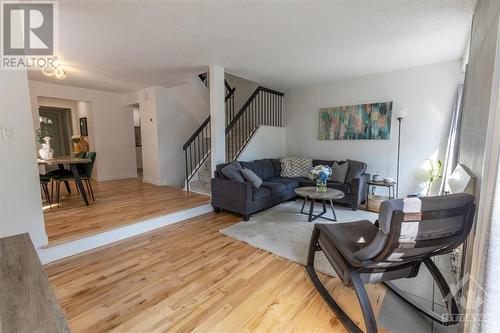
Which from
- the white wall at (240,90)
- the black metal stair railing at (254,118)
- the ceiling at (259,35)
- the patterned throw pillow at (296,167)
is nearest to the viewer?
the ceiling at (259,35)

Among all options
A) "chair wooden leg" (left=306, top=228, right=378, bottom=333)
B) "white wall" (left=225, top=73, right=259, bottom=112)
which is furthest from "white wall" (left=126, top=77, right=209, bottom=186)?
"chair wooden leg" (left=306, top=228, right=378, bottom=333)

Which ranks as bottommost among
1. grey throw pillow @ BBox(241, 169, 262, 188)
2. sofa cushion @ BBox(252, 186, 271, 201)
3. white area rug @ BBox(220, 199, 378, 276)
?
white area rug @ BBox(220, 199, 378, 276)

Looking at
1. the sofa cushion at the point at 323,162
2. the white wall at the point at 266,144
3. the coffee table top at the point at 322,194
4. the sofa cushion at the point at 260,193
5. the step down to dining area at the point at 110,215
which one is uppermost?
the white wall at the point at 266,144

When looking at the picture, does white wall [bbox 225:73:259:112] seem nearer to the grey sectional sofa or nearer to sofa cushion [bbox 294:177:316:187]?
the grey sectional sofa

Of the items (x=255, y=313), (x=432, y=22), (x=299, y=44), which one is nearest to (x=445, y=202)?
(x=255, y=313)

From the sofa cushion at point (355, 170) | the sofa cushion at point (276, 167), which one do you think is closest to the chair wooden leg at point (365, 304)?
the sofa cushion at point (355, 170)

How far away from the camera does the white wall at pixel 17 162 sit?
1.99 m

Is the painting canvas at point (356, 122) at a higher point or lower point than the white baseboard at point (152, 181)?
higher

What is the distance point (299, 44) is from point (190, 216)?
3.06 m

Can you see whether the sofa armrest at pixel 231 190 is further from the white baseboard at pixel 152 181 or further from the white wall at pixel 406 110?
the white wall at pixel 406 110

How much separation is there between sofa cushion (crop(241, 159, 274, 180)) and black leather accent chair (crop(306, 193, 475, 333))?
2882 millimetres

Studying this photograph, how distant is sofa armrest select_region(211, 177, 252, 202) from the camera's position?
343 cm

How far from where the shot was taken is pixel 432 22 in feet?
7.91

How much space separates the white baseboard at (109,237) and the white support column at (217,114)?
1032 mm
